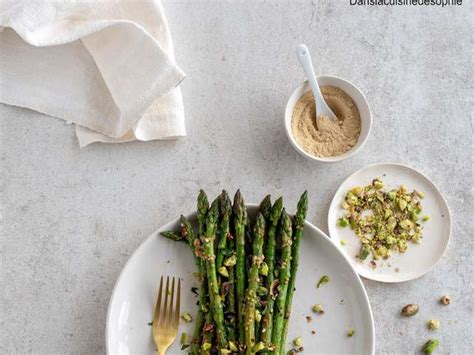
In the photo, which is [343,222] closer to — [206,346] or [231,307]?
[231,307]

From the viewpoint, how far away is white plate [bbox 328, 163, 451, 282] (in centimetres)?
222

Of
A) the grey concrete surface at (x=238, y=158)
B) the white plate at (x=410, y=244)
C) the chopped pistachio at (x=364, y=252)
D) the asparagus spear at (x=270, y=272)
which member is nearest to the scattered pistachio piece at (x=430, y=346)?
the grey concrete surface at (x=238, y=158)

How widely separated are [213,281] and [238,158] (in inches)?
19.1

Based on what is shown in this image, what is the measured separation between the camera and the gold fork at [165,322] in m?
2.07

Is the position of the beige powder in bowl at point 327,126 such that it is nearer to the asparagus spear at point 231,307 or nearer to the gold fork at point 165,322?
the asparagus spear at point 231,307

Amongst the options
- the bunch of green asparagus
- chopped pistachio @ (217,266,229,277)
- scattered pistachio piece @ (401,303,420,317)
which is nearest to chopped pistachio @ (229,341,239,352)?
the bunch of green asparagus

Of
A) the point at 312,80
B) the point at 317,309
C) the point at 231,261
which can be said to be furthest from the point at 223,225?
the point at 312,80

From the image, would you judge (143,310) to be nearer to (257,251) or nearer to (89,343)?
(89,343)

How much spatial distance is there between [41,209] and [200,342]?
75 cm

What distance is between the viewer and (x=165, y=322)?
209 cm

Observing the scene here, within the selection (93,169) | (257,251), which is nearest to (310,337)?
(257,251)

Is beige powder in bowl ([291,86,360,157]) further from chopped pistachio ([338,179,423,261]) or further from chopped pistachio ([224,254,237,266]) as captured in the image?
chopped pistachio ([224,254,237,266])

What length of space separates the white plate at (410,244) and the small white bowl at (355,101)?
A: 0.41 ft

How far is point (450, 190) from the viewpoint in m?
2.32
